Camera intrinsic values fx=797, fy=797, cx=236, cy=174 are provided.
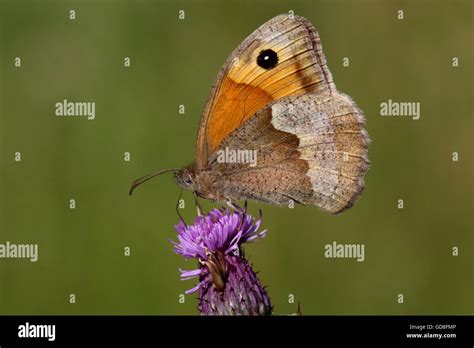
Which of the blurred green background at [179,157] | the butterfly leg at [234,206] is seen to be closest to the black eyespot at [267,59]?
the butterfly leg at [234,206]

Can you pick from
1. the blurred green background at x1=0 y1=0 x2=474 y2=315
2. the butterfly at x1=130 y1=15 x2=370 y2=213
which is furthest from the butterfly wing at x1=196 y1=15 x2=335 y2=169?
the blurred green background at x1=0 y1=0 x2=474 y2=315

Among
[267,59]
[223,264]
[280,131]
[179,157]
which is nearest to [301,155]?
[280,131]

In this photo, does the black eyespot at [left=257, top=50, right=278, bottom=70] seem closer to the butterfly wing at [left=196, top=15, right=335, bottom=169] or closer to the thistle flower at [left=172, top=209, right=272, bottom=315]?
the butterfly wing at [left=196, top=15, right=335, bottom=169]

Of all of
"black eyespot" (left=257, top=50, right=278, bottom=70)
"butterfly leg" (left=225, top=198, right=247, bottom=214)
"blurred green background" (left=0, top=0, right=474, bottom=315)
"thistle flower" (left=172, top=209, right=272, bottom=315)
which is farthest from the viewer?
"blurred green background" (left=0, top=0, right=474, bottom=315)

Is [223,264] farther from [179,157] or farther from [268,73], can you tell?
[179,157]

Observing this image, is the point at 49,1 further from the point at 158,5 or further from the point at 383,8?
the point at 383,8
